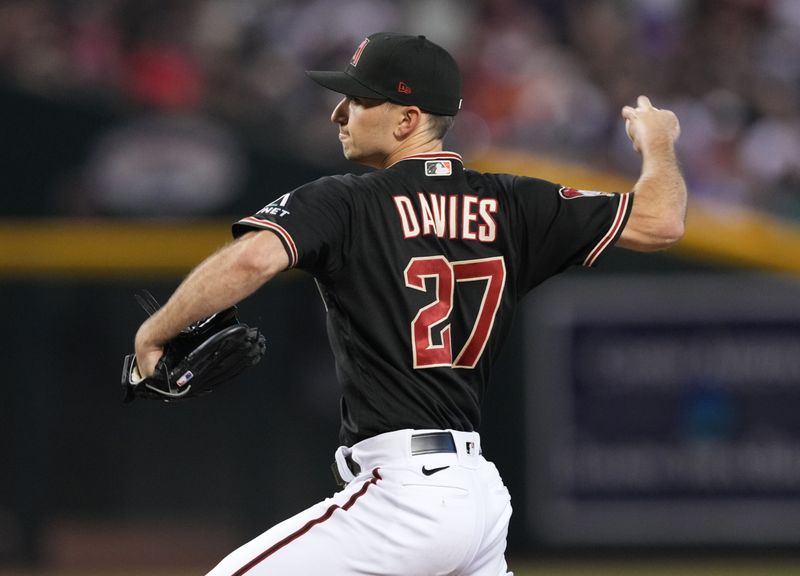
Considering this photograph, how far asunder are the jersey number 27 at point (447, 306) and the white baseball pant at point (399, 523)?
0.19 metres

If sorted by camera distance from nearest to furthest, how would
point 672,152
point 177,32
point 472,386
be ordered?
point 472,386, point 672,152, point 177,32

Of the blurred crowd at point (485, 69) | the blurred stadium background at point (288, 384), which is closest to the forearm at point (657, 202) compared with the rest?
the blurred stadium background at point (288, 384)

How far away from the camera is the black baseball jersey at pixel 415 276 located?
3.25m

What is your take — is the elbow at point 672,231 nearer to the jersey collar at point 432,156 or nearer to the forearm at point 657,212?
the forearm at point 657,212

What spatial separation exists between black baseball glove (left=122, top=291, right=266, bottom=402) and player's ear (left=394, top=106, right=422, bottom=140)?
651 millimetres

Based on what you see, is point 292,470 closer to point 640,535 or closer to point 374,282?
point 640,535

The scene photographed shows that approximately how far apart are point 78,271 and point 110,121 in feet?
3.20

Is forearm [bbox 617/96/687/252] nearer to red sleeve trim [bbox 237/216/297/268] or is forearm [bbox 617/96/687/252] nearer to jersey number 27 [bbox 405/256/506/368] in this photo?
jersey number 27 [bbox 405/256/506/368]

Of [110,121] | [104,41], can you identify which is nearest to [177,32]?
[104,41]

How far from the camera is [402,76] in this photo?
3428 mm

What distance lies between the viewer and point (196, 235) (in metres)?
8.14

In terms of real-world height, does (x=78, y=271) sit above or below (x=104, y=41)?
below

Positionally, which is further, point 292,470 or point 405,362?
point 292,470

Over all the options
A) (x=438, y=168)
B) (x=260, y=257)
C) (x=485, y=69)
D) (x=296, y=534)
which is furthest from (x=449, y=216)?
(x=485, y=69)
